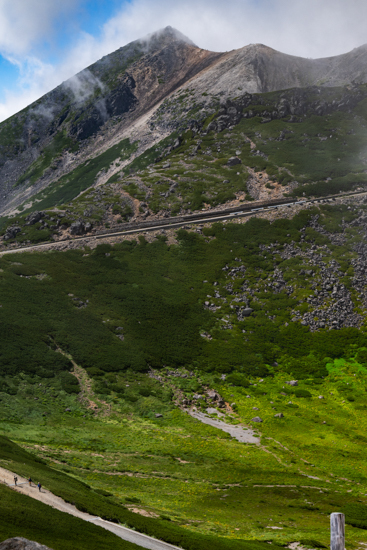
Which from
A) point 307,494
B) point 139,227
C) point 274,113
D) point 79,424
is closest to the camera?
point 307,494

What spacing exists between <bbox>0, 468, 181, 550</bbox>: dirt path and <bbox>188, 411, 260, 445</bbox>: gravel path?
33886 mm

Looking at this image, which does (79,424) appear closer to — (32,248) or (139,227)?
(32,248)

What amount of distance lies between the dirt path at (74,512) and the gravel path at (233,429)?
111ft

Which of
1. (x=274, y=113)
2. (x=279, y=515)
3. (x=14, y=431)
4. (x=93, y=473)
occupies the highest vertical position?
(x=274, y=113)

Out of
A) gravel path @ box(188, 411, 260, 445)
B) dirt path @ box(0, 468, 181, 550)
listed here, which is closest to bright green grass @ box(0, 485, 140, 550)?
dirt path @ box(0, 468, 181, 550)

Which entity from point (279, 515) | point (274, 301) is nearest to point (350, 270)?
point (274, 301)

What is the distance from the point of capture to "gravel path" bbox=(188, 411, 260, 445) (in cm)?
5951

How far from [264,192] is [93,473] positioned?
103352 millimetres

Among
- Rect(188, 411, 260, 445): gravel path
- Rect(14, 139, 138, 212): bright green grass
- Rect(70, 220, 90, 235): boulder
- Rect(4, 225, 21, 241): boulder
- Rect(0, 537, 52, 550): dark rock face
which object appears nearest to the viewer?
Rect(0, 537, 52, 550): dark rock face

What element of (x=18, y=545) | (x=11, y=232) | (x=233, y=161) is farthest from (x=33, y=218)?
(x=18, y=545)

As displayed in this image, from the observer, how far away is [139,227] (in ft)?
384

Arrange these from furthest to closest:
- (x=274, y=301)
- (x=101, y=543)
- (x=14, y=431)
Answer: (x=274, y=301) → (x=14, y=431) → (x=101, y=543)

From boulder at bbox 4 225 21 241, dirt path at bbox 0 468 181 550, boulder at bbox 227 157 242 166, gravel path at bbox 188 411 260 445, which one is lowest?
dirt path at bbox 0 468 181 550

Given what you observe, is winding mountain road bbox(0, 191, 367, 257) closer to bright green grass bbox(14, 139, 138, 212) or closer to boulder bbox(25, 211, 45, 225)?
boulder bbox(25, 211, 45, 225)
